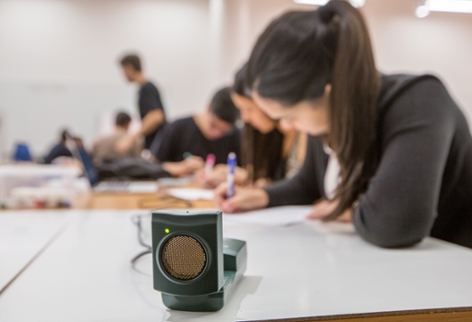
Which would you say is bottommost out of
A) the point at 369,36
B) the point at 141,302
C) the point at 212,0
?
the point at 141,302

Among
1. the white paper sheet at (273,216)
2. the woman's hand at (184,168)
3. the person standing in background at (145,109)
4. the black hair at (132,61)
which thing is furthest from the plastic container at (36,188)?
the black hair at (132,61)

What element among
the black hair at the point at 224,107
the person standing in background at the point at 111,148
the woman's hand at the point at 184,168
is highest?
the black hair at the point at 224,107

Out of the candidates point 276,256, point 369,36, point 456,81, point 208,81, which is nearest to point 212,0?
point 208,81

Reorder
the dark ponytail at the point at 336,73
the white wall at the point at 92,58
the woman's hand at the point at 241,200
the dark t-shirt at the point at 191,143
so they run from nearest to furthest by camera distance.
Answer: the dark ponytail at the point at 336,73 < the woman's hand at the point at 241,200 < the dark t-shirt at the point at 191,143 < the white wall at the point at 92,58

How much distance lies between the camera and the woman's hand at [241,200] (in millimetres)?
1077

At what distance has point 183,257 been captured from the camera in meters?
0.44

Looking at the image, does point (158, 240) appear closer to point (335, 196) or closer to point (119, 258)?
point (119, 258)

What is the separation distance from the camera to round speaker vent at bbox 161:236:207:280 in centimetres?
44

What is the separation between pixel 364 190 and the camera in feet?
3.03

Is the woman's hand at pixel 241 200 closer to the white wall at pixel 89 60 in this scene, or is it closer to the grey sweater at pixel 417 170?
the grey sweater at pixel 417 170

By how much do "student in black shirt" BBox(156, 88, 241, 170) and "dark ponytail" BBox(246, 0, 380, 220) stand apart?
136 centimetres

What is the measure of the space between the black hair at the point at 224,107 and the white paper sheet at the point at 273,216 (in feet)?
3.76

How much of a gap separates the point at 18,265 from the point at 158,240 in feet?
0.94

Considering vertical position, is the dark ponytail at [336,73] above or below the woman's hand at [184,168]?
above
